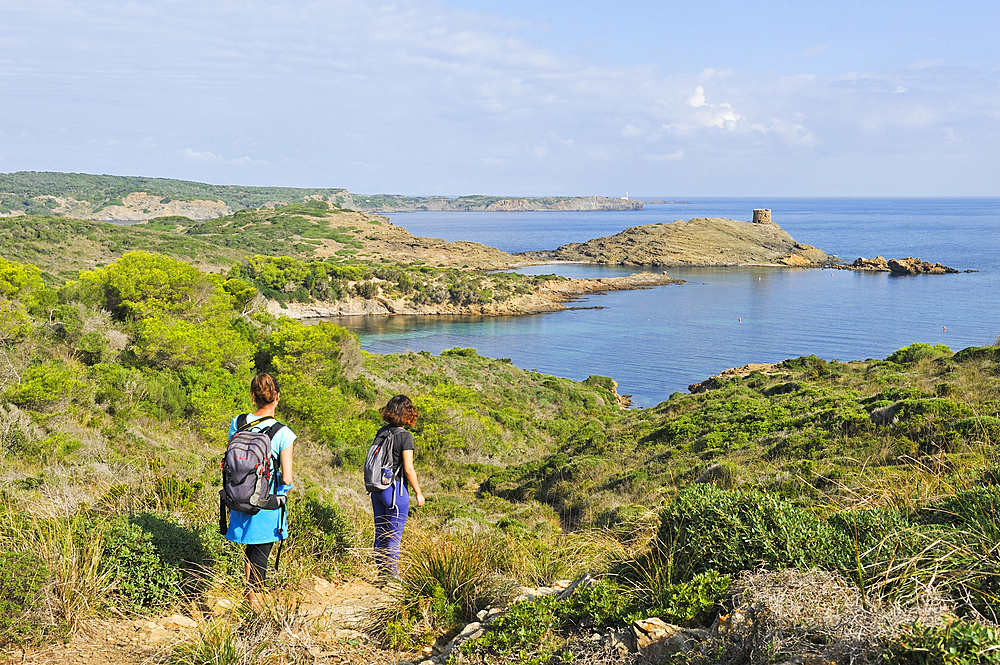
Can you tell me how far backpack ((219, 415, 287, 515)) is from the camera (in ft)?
13.5

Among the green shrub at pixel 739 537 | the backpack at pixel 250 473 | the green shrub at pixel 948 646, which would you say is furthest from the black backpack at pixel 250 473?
the green shrub at pixel 948 646

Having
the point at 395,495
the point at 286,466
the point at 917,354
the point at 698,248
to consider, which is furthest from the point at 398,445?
the point at 698,248

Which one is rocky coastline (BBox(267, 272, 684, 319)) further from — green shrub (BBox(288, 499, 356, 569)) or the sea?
green shrub (BBox(288, 499, 356, 569))

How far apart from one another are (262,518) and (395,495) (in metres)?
1.09

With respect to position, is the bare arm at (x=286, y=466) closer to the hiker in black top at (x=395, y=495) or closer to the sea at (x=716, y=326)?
the hiker in black top at (x=395, y=495)

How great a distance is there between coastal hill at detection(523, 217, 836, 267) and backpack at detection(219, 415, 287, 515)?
11965cm

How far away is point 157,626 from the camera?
4.21 m

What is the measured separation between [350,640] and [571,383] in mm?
38717

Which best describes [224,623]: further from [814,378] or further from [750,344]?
[750,344]

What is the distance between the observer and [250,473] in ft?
13.6

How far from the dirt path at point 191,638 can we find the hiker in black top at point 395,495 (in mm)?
616

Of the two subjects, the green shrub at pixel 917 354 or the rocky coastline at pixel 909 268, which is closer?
the green shrub at pixel 917 354

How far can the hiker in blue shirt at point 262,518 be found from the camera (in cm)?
426

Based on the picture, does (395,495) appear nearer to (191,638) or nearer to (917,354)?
(191,638)
